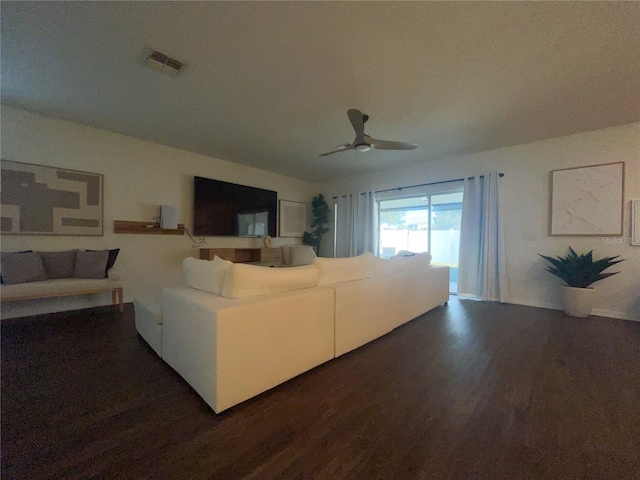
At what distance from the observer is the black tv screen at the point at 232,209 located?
14.0ft

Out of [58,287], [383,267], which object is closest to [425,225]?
[383,267]

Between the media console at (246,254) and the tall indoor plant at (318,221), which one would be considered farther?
the tall indoor plant at (318,221)

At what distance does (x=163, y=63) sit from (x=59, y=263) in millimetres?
2731

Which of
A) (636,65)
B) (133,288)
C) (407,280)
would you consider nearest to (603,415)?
(407,280)

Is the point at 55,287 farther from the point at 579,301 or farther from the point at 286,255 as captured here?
the point at 579,301

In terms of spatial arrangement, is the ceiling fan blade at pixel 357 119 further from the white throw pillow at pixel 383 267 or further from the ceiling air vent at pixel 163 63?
the ceiling air vent at pixel 163 63

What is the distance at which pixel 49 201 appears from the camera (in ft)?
9.71

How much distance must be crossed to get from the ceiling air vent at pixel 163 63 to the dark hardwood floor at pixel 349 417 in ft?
7.91

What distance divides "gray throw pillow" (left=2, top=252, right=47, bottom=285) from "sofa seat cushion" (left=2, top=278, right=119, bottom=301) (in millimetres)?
108

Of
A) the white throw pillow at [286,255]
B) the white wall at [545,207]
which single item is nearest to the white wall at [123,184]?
the white throw pillow at [286,255]

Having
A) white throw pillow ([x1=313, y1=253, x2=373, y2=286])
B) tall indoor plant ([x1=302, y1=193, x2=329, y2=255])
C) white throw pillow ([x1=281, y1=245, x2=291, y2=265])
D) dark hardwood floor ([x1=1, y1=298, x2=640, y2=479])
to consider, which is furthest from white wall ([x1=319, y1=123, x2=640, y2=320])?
white throw pillow ([x1=281, y1=245, x2=291, y2=265])

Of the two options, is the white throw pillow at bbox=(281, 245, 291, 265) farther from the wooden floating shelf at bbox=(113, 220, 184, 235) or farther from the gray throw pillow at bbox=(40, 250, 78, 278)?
the gray throw pillow at bbox=(40, 250, 78, 278)

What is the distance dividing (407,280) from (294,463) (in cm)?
202

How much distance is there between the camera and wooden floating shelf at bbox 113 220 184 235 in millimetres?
3443
